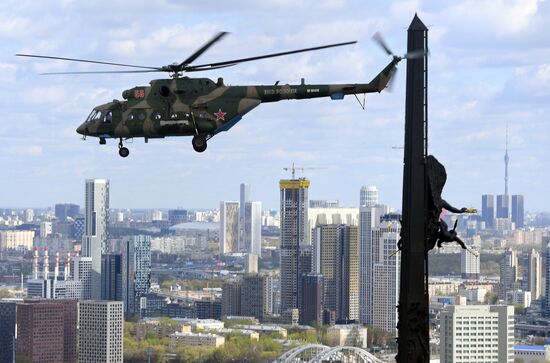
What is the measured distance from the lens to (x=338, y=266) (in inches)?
7037

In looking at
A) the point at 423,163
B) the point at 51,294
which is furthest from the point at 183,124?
the point at 51,294

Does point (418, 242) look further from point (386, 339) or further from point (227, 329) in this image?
point (227, 329)

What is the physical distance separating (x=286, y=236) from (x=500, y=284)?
23.1 meters

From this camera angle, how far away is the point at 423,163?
16766 mm

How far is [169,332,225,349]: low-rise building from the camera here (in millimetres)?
125875

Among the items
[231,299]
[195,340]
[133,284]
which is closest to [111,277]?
[133,284]

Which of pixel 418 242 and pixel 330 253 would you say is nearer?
pixel 418 242

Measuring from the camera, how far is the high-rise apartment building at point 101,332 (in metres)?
127

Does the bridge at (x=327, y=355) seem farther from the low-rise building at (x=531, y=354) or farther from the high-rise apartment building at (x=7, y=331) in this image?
the high-rise apartment building at (x=7, y=331)

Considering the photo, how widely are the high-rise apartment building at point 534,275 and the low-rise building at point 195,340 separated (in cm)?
6021

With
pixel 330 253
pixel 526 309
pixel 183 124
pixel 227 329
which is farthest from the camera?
pixel 330 253

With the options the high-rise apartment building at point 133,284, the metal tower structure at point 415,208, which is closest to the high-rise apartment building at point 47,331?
the high-rise apartment building at point 133,284

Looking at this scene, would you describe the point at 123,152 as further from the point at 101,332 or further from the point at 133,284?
the point at 133,284

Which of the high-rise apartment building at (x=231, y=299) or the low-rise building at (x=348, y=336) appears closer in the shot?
the low-rise building at (x=348, y=336)
